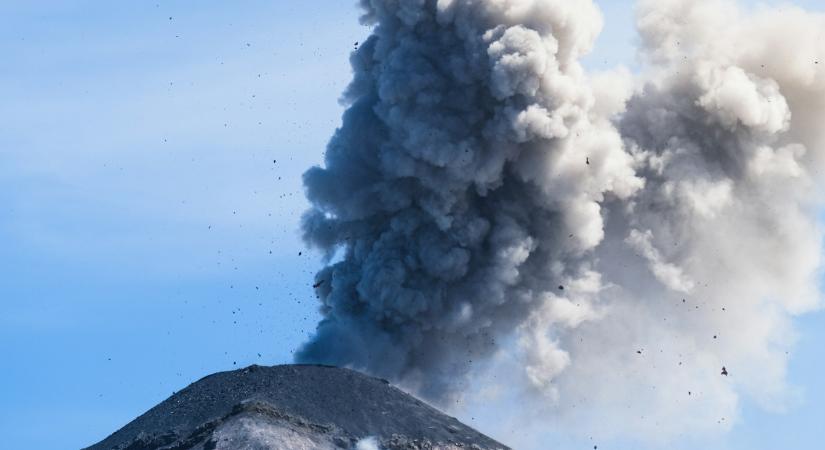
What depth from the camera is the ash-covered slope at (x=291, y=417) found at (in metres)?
130

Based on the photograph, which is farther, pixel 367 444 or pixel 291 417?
pixel 291 417

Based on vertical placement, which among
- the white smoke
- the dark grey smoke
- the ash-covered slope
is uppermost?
the dark grey smoke

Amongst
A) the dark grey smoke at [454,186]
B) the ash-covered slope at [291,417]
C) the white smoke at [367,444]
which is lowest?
the white smoke at [367,444]

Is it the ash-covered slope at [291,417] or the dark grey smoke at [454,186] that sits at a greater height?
the dark grey smoke at [454,186]

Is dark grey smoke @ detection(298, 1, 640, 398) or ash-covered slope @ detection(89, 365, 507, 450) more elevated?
dark grey smoke @ detection(298, 1, 640, 398)

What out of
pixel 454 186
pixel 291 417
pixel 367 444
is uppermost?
pixel 454 186

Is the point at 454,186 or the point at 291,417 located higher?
the point at 454,186

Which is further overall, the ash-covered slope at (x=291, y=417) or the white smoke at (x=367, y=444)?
the white smoke at (x=367, y=444)

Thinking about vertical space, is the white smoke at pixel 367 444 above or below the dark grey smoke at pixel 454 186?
below

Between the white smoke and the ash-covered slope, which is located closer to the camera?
the ash-covered slope

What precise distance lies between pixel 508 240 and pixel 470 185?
14.6ft

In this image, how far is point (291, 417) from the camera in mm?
131125

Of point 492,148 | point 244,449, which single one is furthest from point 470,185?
point 244,449

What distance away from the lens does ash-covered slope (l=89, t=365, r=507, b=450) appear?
130 m
